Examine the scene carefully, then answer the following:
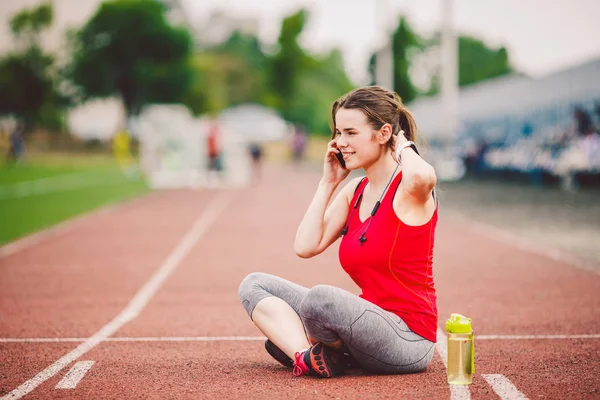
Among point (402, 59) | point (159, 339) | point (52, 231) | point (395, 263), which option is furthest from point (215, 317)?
point (402, 59)

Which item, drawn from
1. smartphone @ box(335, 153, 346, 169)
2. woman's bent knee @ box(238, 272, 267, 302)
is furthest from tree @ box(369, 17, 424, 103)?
woman's bent knee @ box(238, 272, 267, 302)

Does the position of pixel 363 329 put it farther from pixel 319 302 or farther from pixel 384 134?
pixel 384 134

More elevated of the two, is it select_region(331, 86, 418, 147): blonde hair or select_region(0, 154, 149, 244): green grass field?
select_region(331, 86, 418, 147): blonde hair

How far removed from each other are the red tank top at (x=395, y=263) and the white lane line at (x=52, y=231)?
845cm

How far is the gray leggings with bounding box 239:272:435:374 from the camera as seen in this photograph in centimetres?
465

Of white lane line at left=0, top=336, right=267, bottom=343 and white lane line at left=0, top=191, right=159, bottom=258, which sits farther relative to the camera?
white lane line at left=0, top=191, right=159, bottom=258

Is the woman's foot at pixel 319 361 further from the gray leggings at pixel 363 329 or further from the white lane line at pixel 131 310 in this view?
the white lane line at pixel 131 310

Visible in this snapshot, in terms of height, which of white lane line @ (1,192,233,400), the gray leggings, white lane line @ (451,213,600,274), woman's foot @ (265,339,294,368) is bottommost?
white lane line @ (451,213,600,274)

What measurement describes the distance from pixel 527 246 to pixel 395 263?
8.55 metres

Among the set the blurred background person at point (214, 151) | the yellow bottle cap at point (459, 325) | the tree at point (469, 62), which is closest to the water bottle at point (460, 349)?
the yellow bottle cap at point (459, 325)

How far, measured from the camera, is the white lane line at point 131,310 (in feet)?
16.7

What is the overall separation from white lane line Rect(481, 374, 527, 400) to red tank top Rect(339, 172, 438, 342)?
46 centimetres

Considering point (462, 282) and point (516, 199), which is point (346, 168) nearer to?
point (462, 282)

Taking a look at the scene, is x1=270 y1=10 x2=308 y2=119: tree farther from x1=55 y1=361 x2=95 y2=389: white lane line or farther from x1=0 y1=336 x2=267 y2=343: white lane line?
x1=55 y1=361 x2=95 y2=389: white lane line
